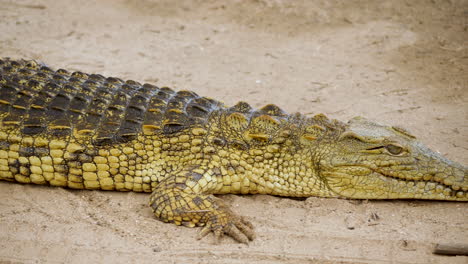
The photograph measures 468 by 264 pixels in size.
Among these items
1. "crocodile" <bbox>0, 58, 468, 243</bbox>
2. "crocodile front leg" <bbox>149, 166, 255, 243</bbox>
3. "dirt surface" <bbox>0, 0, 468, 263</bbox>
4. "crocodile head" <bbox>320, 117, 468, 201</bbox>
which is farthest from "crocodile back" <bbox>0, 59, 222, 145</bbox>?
"crocodile head" <bbox>320, 117, 468, 201</bbox>

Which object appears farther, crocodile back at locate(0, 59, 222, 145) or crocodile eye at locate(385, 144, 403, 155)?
crocodile back at locate(0, 59, 222, 145)

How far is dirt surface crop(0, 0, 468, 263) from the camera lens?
3.99 m

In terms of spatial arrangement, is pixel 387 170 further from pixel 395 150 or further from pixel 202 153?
pixel 202 153

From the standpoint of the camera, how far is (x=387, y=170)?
4461 millimetres

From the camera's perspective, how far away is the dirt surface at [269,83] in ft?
13.1

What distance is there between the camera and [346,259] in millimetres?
3807

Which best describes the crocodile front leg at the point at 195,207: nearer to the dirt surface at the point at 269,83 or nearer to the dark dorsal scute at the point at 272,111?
the dirt surface at the point at 269,83

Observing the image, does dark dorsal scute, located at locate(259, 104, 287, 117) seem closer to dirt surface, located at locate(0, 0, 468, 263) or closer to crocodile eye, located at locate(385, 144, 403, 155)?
dirt surface, located at locate(0, 0, 468, 263)

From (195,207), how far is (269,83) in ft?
10.7

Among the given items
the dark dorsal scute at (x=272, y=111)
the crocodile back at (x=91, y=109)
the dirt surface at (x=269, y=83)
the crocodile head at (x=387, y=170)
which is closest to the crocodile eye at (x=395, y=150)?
the crocodile head at (x=387, y=170)

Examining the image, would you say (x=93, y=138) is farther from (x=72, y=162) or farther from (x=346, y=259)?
(x=346, y=259)

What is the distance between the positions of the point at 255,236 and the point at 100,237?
1266 millimetres

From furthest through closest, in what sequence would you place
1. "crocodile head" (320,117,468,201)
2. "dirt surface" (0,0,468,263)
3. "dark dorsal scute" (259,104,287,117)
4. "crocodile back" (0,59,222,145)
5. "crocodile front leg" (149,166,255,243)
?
"dark dorsal scute" (259,104,287,117)
"crocodile back" (0,59,222,145)
"crocodile head" (320,117,468,201)
"crocodile front leg" (149,166,255,243)
"dirt surface" (0,0,468,263)

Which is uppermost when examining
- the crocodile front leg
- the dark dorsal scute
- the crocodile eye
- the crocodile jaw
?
the dark dorsal scute
